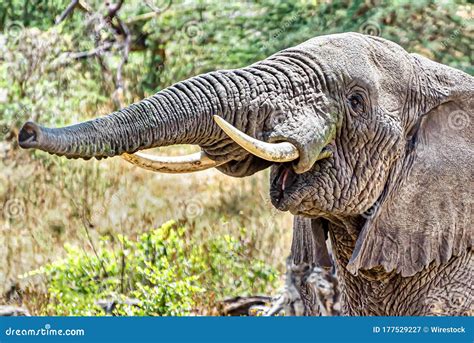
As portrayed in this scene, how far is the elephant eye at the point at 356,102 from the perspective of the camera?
406 cm

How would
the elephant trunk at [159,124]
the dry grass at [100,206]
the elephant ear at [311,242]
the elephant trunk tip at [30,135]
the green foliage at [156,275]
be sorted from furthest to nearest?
the dry grass at [100,206] → the green foliage at [156,275] → the elephant ear at [311,242] → the elephant trunk at [159,124] → the elephant trunk tip at [30,135]

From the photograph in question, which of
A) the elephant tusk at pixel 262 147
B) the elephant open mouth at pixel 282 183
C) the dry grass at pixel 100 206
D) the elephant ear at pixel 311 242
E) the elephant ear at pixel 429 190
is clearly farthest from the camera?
the dry grass at pixel 100 206

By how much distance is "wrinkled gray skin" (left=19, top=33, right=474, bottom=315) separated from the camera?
3846 mm

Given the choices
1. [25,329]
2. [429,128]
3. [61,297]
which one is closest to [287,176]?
[429,128]

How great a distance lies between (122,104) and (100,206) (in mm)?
1049

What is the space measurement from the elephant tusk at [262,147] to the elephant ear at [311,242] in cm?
61

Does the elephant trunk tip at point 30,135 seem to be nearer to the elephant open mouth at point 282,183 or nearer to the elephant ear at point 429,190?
the elephant open mouth at point 282,183

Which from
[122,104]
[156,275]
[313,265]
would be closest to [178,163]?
[313,265]

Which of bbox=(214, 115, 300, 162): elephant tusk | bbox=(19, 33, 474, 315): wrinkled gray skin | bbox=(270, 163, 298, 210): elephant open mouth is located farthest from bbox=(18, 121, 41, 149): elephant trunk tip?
bbox=(270, 163, 298, 210): elephant open mouth

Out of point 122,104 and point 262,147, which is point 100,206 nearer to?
point 122,104

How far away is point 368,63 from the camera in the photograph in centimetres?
409

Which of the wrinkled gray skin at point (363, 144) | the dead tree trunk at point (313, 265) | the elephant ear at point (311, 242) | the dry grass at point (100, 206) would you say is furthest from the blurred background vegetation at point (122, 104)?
the wrinkled gray skin at point (363, 144)

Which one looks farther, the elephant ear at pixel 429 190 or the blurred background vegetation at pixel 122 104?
the blurred background vegetation at pixel 122 104

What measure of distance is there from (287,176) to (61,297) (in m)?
4.19
